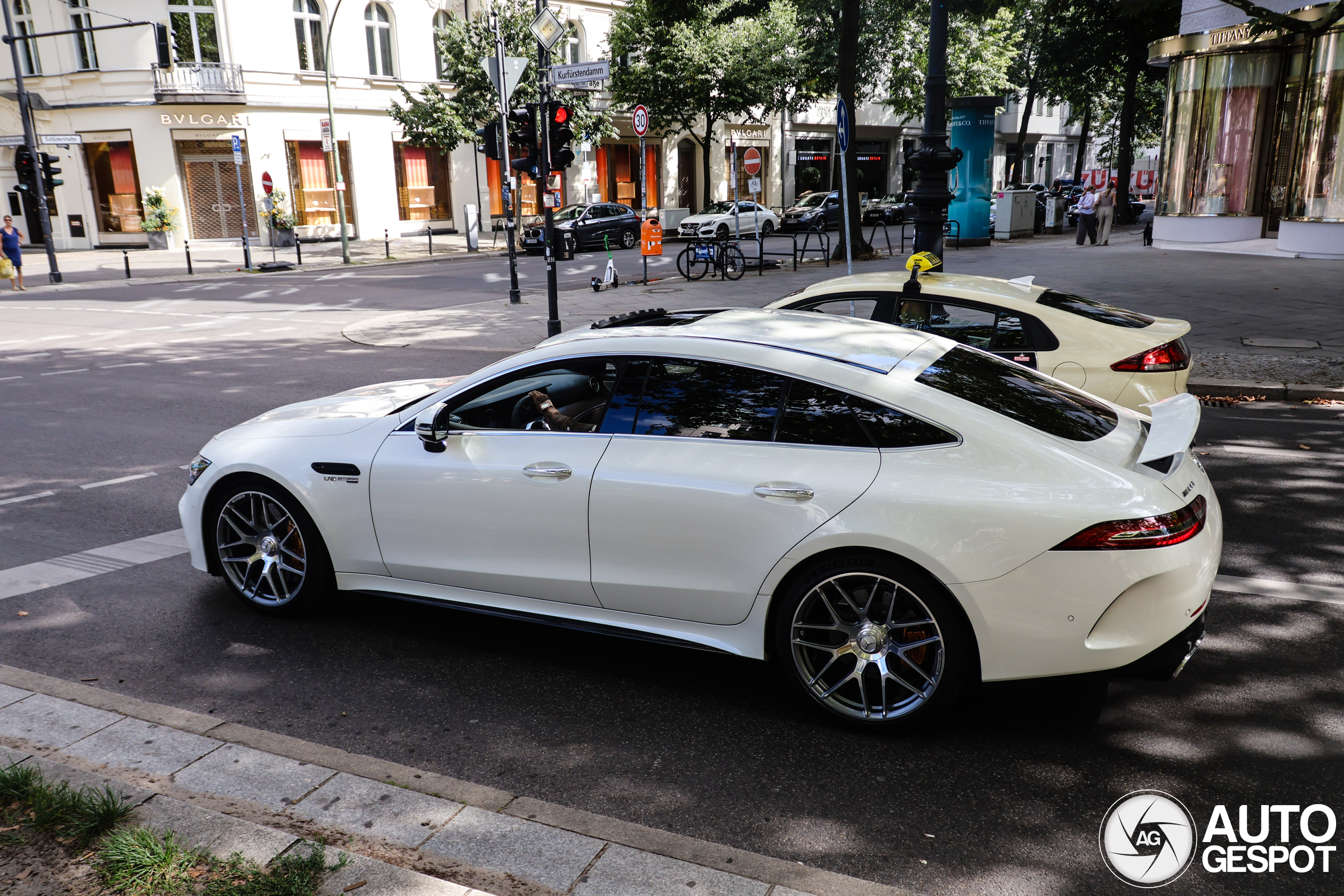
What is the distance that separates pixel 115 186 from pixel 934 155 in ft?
114

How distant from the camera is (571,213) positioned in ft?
107

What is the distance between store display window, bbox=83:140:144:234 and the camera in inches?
1416

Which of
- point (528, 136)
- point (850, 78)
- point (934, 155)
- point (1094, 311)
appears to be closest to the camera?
point (1094, 311)

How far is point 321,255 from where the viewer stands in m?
34.7

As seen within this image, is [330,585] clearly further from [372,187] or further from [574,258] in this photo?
[372,187]

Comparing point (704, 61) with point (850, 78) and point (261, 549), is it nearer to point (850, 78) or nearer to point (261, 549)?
point (850, 78)

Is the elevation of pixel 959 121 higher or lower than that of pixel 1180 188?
higher

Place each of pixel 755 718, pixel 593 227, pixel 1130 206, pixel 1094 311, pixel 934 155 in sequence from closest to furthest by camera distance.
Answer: pixel 755 718
pixel 1094 311
pixel 934 155
pixel 593 227
pixel 1130 206

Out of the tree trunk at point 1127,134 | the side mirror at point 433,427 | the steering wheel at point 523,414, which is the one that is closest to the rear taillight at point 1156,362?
the steering wheel at point 523,414

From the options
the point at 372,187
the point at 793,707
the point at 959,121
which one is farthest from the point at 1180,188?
the point at 372,187

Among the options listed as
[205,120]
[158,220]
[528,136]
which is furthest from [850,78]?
[158,220]

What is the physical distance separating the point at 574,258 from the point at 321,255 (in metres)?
10.3

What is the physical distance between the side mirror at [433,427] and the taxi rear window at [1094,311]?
430 cm

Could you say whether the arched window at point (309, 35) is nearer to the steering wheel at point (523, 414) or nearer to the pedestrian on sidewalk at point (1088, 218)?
the pedestrian on sidewalk at point (1088, 218)
